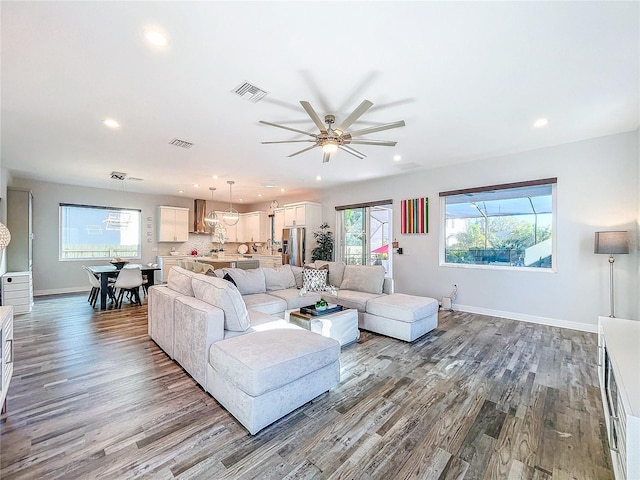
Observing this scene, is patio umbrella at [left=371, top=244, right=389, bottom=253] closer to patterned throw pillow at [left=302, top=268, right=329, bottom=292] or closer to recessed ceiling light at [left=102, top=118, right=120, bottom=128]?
patterned throw pillow at [left=302, top=268, right=329, bottom=292]

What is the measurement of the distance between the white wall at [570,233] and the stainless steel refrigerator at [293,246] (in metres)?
3.69

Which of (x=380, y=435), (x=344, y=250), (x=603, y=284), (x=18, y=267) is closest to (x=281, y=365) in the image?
(x=380, y=435)

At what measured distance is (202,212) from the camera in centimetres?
972

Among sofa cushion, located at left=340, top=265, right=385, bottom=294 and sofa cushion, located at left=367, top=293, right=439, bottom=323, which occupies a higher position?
sofa cushion, located at left=340, top=265, right=385, bottom=294

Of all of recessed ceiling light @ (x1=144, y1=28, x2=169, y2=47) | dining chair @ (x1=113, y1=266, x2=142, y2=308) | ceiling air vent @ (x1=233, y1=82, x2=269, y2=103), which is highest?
ceiling air vent @ (x1=233, y1=82, x2=269, y2=103)

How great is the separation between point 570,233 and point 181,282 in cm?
578

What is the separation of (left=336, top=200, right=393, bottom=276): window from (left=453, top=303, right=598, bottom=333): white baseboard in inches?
85.7

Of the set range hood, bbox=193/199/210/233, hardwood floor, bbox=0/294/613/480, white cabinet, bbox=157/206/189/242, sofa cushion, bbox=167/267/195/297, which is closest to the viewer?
hardwood floor, bbox=0/294/613/480

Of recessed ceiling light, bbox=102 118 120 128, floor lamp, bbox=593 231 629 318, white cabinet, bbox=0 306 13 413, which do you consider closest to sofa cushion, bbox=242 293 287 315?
white cabinet, bbox=0 306 13 413

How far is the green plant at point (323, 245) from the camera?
7750 mm

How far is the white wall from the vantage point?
396cm

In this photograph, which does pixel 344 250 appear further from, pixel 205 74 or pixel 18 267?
pixel 18 267

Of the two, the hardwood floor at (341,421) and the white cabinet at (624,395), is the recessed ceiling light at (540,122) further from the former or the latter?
the hardwood floor at (341,421)

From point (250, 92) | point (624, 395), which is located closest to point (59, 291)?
point (250, 92)
